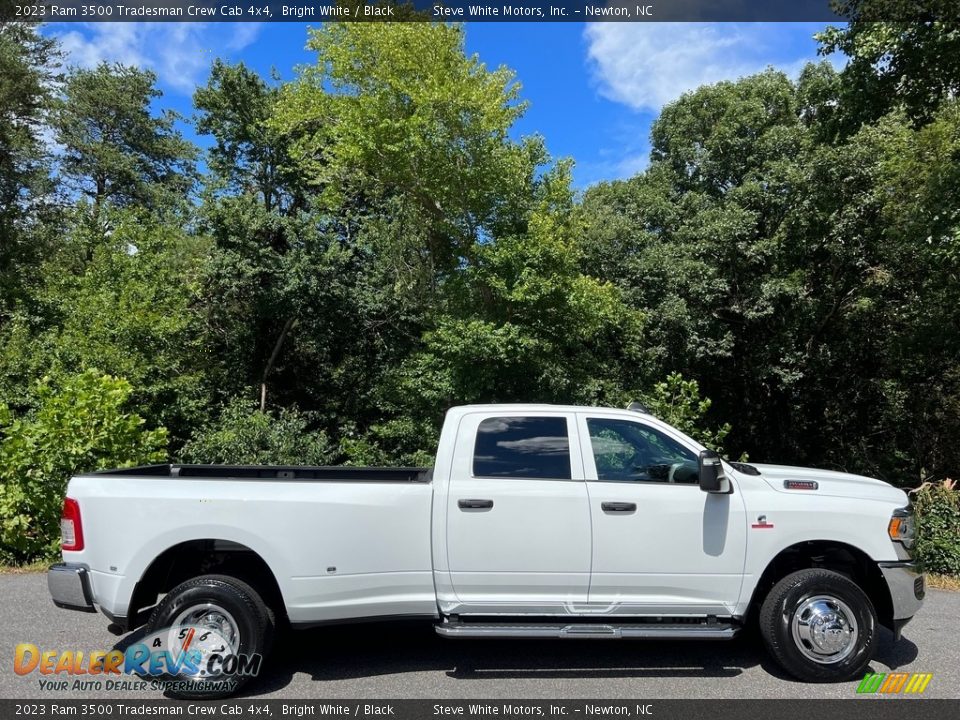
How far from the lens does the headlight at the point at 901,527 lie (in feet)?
15.6

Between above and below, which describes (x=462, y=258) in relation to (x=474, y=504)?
above

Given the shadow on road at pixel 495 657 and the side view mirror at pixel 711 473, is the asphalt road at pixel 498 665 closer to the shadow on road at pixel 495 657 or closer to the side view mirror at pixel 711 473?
the shadow on road at pixel 495 657

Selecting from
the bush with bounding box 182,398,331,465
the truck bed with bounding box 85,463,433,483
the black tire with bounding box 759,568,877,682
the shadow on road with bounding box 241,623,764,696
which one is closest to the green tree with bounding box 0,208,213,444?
the bush with bounding box 182,398,331,465

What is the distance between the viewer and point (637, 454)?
499 cm

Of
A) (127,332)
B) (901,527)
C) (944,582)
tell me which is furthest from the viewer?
(127,332)

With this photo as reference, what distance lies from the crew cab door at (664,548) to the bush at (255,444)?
28.3 feet

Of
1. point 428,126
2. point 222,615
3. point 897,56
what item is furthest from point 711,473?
point 428,126

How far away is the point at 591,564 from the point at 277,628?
2.20 m

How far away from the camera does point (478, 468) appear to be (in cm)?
482

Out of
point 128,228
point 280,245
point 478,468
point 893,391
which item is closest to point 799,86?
point 893,391

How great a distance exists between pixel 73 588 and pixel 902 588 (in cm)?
546

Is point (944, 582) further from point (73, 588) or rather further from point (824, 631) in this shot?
point (73, 588)

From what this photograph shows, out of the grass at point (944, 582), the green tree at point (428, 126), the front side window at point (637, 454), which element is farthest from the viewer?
the green tree at point (428, 126)

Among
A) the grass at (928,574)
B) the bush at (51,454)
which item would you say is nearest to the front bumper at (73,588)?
the bush at (51,454)
